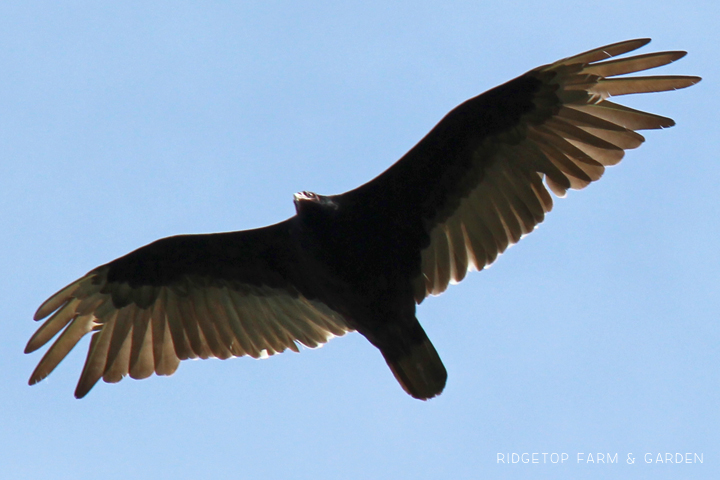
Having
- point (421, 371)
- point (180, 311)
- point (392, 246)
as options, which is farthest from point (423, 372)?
point (180, 311)

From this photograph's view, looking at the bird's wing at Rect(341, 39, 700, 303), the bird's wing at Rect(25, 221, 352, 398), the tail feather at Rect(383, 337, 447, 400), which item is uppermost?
the bird's wing at Rect(341, 39, 700, 303)

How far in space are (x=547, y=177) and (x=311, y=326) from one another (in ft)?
7.51

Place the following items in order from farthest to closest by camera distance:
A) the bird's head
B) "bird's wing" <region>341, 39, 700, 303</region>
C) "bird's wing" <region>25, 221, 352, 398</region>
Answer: "bird's wing" <region>25, 221, 352, 398</region>
"bird's wing" <region>341, 39, 700, 303</region>
the bird's head

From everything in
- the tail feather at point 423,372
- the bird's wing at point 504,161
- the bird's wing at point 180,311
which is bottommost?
the tail feather at point 423,372

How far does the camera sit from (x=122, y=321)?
7.27 meters

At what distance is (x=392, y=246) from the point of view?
6496 mm

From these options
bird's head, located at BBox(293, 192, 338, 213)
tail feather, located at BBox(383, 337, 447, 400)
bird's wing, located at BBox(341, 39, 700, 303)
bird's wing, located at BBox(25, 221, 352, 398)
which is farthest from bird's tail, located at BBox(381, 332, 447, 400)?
bird's head, located at BBox(293, 192, 338, 213)

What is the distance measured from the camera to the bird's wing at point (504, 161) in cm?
621

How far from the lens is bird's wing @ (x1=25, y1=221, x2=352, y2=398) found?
7016 mm

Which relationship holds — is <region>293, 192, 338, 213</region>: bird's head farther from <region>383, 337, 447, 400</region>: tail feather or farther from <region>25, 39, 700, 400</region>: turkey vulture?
<region>383, 337, 447, 400</region>: tail feather

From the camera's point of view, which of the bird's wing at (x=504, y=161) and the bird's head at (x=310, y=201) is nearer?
the bird's head at (x=310, y=201)

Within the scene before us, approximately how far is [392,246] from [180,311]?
6.63 ft

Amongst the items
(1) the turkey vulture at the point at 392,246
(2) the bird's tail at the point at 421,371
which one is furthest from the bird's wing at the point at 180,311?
(2) the bird's tail at the point at 421,371

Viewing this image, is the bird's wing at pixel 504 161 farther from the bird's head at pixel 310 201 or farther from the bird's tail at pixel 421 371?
the bird's tail at pixel 421 371
